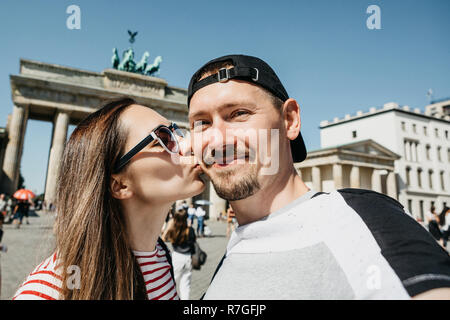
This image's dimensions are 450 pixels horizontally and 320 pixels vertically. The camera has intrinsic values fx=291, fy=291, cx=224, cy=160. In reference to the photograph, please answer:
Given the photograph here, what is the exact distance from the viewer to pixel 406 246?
95cm

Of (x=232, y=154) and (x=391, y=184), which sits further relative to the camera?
(x=391, y=184)

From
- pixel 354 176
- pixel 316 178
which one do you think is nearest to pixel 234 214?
pixel 316 178

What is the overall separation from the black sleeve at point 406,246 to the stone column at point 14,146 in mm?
34001

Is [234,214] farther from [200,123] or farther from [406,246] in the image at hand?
[406,246]

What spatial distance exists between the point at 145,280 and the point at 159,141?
30.2 inches

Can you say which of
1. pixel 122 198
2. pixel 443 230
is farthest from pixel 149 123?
pixel 443 230

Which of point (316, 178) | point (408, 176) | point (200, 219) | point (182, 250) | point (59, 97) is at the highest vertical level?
point (59, 97)

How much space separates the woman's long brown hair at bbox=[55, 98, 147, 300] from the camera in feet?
4.34

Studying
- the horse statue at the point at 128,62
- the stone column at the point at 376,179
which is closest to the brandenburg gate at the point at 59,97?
the horse statue at the point at 128,62

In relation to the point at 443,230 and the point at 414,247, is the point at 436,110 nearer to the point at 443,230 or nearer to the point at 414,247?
the point at 443,230

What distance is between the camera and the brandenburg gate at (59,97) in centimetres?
2917

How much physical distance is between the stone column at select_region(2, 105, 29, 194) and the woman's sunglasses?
32928 millimetres

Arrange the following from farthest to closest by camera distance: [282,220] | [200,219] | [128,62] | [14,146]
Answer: [128,62] → [14,146] → [200,219] → [282,220]

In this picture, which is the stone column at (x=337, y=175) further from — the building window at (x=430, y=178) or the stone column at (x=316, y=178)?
the building window at (x=430, y=178)
